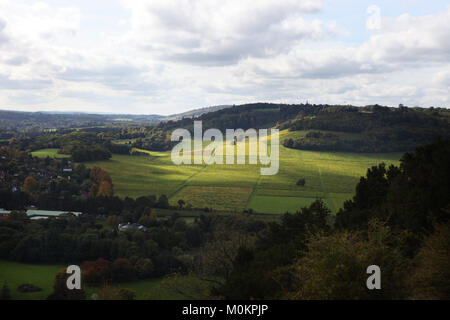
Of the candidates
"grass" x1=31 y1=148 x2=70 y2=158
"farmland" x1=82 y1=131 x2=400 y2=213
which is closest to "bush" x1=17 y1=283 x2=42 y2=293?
"farmland" x1=82 y1=131 x2=400 y2=213

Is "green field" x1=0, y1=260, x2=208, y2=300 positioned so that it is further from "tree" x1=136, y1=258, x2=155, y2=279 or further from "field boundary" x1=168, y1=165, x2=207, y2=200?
"field boundary" x1=168, y1=165, x2=207, y2=200

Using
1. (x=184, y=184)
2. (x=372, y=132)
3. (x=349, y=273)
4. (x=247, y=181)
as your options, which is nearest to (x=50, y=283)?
(x=349, y=273)

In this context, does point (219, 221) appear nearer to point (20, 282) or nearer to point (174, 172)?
point (20, 282)

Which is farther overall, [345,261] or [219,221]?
[219,221]

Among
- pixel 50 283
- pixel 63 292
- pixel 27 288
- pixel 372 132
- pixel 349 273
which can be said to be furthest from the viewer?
pixel 372 132

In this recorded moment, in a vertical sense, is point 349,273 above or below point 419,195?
below

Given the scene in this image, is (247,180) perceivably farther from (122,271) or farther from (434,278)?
(434,278)
